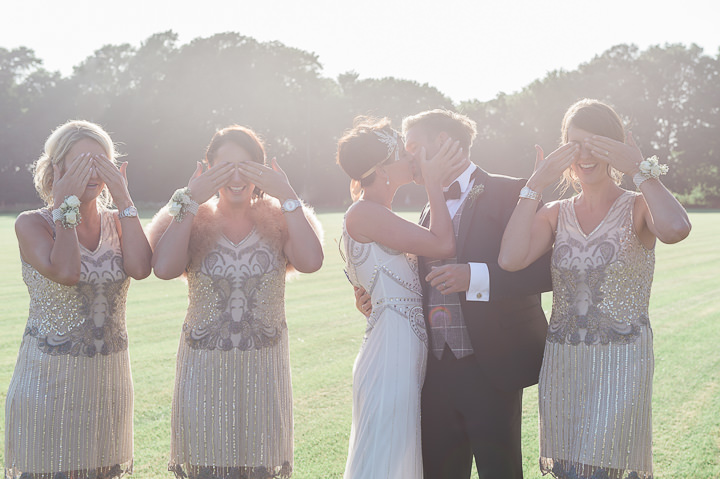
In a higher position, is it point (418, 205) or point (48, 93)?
point (48, 93)

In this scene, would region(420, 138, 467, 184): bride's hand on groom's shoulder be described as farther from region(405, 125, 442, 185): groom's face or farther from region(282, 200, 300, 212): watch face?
region(282, 200, 300, 212): watch face

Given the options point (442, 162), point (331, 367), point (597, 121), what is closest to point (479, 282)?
point (442, 162)

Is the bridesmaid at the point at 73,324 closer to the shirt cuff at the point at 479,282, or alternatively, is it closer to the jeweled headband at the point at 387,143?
the jeweled headband at the point at 387,143

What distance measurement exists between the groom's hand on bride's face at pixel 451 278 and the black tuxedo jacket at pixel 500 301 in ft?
0.39

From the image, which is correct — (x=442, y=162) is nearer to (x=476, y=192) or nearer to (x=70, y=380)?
(x=476, y=192)

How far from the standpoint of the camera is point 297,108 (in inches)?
2413

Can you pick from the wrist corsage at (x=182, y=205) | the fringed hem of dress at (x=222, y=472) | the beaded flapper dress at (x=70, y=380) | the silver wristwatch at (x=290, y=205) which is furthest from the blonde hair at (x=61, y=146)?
the fringed hem of dress at (x=222, y=472)

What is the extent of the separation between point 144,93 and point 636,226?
59.4 metres

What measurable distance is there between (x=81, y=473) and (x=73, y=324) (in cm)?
86

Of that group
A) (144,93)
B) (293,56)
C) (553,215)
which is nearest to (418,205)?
(293,56)

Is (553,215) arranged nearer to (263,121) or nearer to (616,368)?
(616,368)

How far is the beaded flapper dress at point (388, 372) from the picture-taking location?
3.79m

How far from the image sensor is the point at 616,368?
3.55 metres

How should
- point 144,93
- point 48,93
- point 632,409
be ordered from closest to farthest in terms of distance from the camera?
1. point 632,409
2. point 144,93
3. point 48,93
